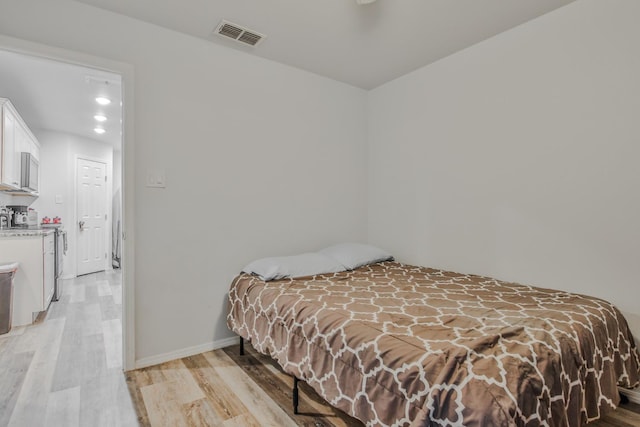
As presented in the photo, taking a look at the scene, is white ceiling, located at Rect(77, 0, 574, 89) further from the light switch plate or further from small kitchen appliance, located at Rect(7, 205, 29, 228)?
small kitchen appliance, located at Rect(7, 205, 29, 228)

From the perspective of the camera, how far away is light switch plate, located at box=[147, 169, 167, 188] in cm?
228

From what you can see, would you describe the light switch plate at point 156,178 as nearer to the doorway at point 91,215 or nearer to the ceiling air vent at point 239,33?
the ceiling air vent at point 239,33

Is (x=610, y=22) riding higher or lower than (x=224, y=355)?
higher

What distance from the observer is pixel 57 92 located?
352cm

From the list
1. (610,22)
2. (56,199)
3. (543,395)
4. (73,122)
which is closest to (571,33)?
(610,22)

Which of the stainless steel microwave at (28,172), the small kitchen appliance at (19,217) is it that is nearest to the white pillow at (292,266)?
the stainless steel microwave at (28,172)

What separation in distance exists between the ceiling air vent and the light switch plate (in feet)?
3.56

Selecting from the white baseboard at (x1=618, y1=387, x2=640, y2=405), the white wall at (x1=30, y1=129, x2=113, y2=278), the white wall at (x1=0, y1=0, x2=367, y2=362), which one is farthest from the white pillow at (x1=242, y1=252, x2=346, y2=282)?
the white wall at (x1=30, y1=129, x2=113, y2=278)

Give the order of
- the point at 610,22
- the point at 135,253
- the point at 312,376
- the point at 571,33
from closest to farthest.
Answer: the point at 312,376 → the point at 610,22 → the point at 571,33 → the point at 135,253

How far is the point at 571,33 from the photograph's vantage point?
81.4 inches

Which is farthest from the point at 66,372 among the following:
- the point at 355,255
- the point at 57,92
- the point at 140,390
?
the point at 57,92

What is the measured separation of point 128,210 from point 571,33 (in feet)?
10.0

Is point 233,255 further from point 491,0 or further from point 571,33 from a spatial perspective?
point 571,33

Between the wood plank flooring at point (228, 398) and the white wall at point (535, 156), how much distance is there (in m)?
0.91
